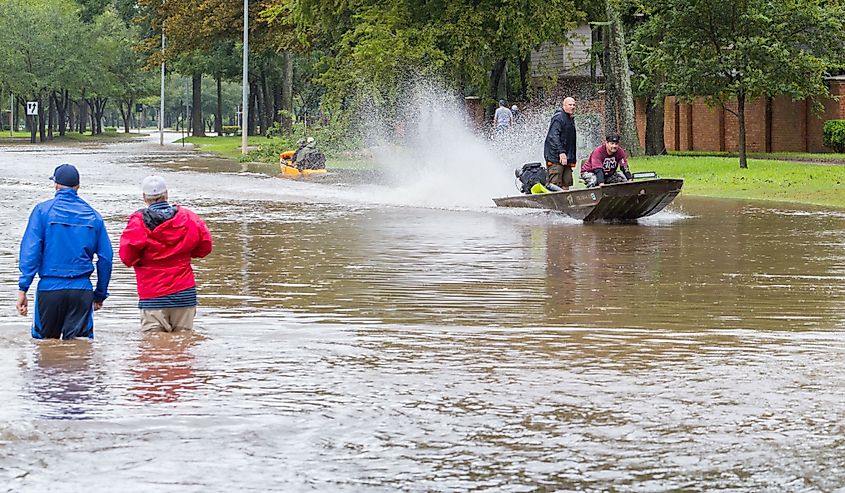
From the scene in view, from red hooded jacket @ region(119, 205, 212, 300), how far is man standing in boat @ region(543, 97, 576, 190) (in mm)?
12993

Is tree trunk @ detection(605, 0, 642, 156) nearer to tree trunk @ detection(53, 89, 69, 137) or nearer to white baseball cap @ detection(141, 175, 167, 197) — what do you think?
white baseball cap @ detection(141, 175, 167, 197)

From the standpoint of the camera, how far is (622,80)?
42.8 metres

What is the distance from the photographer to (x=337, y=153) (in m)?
47.5

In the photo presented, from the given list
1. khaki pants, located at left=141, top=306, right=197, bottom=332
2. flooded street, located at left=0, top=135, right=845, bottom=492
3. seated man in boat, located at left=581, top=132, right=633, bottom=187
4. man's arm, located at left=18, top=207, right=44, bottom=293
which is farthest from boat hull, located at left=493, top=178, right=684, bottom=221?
man's arm, located at left=18, top=207, right=44, bottom=293

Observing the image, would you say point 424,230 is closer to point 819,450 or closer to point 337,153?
point 819,450

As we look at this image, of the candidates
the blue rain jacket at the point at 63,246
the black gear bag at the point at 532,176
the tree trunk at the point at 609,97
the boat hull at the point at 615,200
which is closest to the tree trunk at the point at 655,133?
the tree trunk at the point at 609,97

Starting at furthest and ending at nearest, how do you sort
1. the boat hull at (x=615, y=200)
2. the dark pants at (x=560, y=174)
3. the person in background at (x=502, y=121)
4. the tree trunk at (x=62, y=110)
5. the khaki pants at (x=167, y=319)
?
the tree trunk at (x=62, y=110) → the person in background at (x=502, y=121) → the dark pants at (x=560, y=174) → the boat hull at (x=615, y=200) → the khaki pants at (x=167, y=319)

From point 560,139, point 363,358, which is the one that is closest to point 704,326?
point 363,358

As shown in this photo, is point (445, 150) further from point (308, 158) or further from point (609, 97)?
point (609, 97)

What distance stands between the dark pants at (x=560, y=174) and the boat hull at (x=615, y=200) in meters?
0.71

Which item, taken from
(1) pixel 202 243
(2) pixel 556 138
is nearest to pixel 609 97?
(2) pixel 556 138

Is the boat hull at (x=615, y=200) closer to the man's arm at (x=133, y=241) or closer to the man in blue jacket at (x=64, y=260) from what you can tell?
the man's arm at (x=133, y=241)

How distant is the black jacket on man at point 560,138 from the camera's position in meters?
22.4

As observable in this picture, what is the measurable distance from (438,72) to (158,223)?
3451cm
